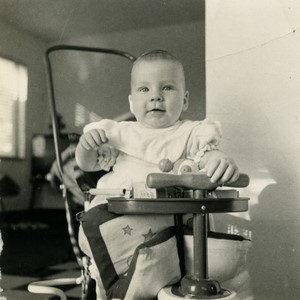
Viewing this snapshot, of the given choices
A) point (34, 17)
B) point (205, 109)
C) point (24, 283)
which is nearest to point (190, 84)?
point (205, 109)

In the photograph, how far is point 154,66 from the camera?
0.77 meters

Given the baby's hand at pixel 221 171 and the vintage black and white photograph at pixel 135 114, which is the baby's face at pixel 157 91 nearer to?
the vintage black and white photograph at pixel 135 114

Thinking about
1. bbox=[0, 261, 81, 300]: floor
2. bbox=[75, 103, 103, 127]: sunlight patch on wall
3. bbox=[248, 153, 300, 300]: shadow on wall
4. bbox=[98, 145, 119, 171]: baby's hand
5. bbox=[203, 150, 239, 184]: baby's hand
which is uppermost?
bbox=[75, 103, 103, 127]: sunlight patch on wall

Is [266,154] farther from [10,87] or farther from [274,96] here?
[10,87]

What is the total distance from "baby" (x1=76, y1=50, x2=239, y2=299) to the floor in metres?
0.36

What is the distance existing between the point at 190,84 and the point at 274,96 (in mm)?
198

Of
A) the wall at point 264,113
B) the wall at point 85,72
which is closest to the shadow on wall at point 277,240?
the wall at point 264,113

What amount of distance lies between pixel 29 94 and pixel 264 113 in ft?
1.88

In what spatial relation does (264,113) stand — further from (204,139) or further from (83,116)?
(83,116)

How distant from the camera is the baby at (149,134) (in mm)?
763

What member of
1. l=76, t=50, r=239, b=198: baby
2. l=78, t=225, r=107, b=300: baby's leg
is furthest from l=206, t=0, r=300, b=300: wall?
l=78, t=225, r=107, b=300: baby's leg

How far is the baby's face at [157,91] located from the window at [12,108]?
35cm

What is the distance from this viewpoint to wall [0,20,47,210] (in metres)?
1.00

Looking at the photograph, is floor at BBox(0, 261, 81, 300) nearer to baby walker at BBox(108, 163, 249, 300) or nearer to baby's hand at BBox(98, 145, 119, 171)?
baby's hand at BBox(98, 145, 119, 171)
